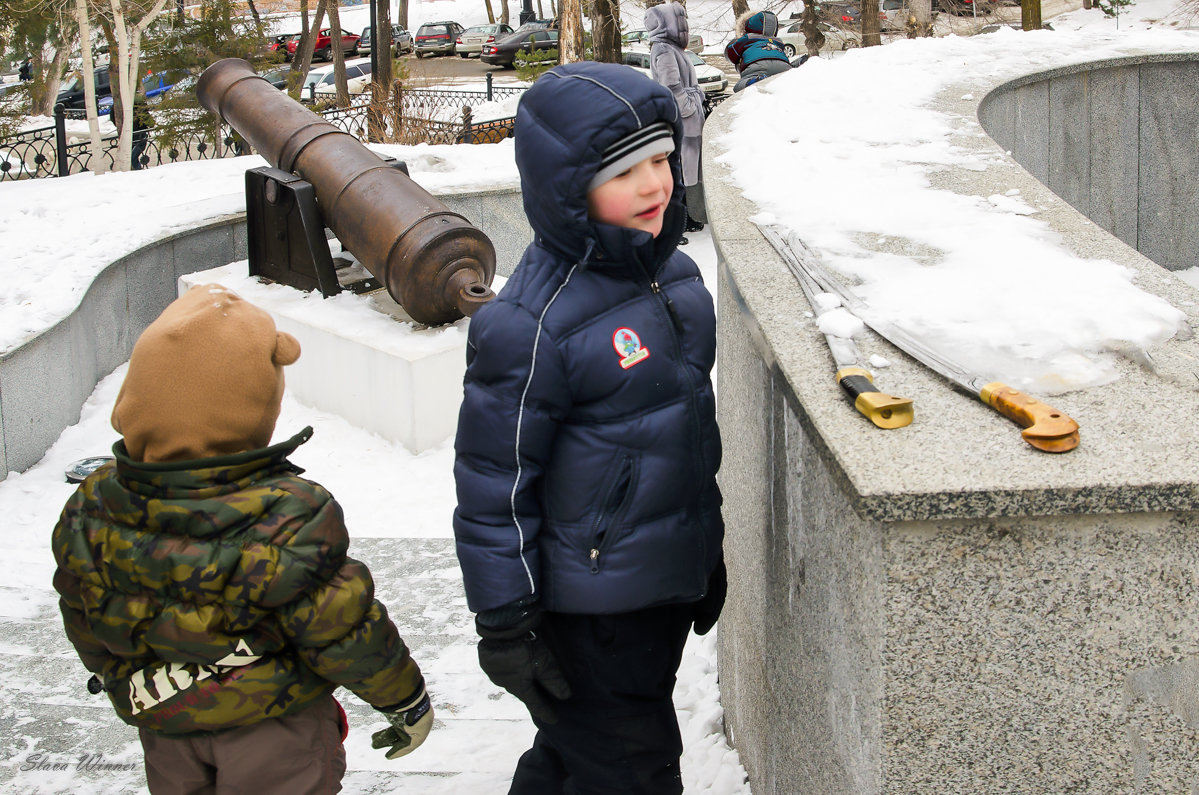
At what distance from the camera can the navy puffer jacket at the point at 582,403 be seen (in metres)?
2.06

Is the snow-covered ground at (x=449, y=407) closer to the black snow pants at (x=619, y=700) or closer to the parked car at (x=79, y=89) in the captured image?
the black snow pants at (x=619, y=700)

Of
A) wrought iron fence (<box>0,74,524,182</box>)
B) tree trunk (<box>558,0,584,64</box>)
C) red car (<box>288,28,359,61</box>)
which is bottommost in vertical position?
wrought iron fence (<box>0,74,524,182</box>)

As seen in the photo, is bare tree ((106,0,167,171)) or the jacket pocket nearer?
the jacket pocket

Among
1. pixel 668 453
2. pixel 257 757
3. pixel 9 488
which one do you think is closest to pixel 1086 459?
pixel 668 453

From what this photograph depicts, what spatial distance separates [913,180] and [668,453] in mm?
1646

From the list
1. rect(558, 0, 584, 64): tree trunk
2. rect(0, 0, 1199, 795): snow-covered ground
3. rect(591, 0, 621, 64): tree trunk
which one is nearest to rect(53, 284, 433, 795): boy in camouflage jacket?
rect(0, 0, 1199, 795): snow-covered ground

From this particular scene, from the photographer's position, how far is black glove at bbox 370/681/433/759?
2.26 meters

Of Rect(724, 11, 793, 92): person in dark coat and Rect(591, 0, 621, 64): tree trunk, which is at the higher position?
Rect(591, 0, 621, 64): tree trunk

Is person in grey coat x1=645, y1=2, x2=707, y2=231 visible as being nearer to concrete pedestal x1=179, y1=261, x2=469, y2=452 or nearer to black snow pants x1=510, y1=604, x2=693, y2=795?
concrete pedestal x1=179, y1=261, x2=469, y2=452

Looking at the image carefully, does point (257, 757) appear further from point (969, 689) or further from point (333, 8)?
point (333, 8)

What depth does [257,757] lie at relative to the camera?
214 centimetres

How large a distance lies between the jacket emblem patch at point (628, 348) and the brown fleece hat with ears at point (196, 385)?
23.5 inches

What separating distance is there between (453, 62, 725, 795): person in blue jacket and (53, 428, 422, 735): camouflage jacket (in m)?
0.23

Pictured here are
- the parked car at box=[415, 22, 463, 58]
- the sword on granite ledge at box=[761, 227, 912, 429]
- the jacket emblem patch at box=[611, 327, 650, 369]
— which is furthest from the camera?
the parked car at box=[415, 22, 463, 58]
